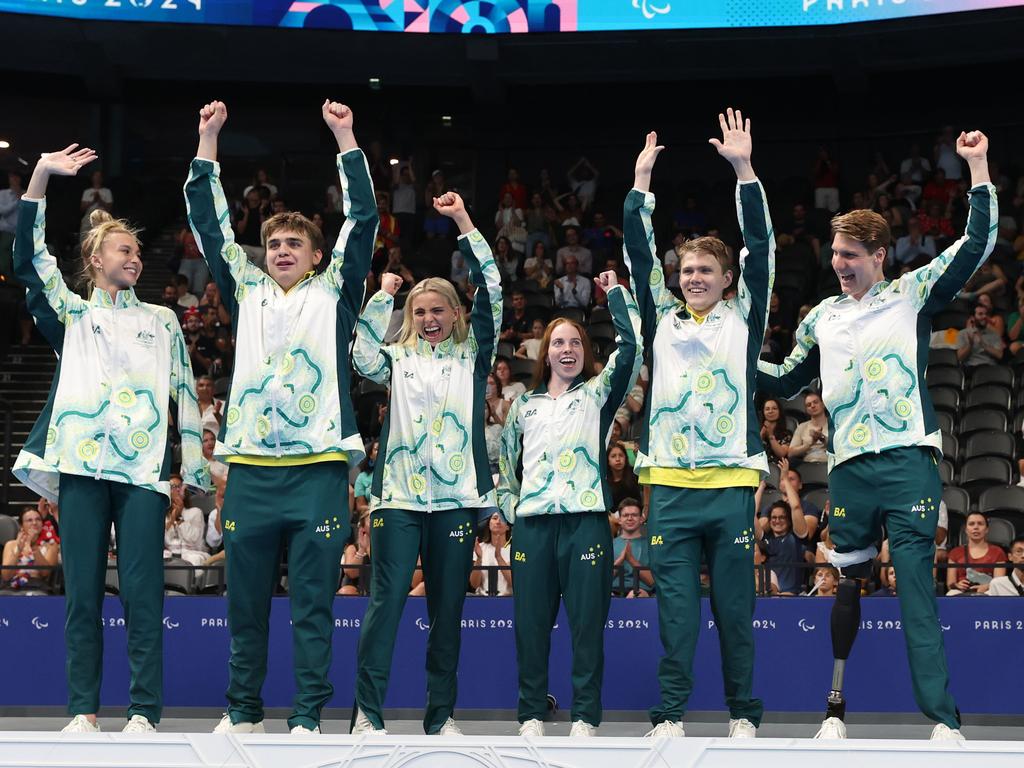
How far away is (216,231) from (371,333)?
29.5 inches

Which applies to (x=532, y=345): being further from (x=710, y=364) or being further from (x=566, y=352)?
(x=710, y=364)

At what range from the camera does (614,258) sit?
46.0 ft

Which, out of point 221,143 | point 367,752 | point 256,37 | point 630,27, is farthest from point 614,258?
point 367,752

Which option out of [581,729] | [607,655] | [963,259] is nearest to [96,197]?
[607,655]

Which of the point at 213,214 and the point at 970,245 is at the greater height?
the point at 213,214

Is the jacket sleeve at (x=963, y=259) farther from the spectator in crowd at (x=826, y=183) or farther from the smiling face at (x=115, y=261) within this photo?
the spectator in crowd at (x=826, y=183)

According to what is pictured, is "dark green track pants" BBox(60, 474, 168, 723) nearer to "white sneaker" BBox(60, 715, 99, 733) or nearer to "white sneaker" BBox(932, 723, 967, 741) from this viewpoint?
"white sneaker" BBox(60, 715, 99, 733)

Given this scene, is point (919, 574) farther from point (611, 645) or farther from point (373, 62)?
point (373, 62)

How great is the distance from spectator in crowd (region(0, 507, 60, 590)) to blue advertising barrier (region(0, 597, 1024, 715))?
0.81 meters

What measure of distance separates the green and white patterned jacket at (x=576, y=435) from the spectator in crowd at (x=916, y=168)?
9044mm

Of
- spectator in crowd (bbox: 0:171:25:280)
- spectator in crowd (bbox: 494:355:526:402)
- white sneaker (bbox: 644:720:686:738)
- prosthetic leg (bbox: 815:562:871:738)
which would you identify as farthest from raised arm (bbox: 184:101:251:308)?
spectator in crowd (bbox: 0:171:25:280)

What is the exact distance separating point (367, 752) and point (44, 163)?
268cm

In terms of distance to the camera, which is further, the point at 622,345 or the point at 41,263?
the point at 622,345

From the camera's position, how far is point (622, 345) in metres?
5.90
